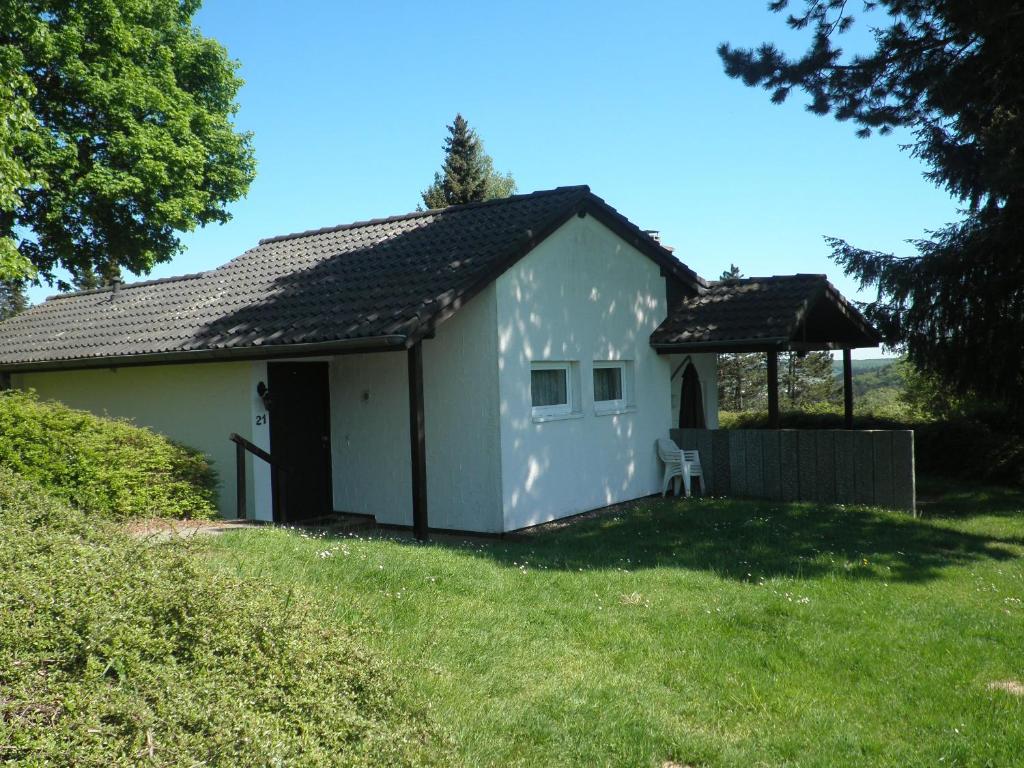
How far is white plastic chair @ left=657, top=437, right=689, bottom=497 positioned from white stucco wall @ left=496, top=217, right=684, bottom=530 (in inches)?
6.9

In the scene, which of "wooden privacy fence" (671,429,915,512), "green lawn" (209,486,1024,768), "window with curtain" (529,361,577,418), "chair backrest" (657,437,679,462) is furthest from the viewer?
"chair backrest" (657,437,679,462)

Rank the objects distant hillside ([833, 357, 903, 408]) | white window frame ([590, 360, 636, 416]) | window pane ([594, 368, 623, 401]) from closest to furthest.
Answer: white window frame ([590, 360, 636, 416])
window pane ([594, 368, 623, 401])
distant hillside ([833, 357, 903, 408])

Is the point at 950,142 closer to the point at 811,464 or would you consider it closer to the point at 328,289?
the point at 811,464

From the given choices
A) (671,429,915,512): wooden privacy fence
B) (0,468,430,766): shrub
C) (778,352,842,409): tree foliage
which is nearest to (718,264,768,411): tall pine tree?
(778,352,842,409): tree foliage

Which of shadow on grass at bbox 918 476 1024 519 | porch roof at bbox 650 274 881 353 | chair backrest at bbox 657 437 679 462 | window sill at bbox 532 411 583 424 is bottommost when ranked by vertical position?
shadow on grass at bbox 918 476 1024 519

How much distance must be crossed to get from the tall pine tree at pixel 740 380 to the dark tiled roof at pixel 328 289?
3058 centimetres

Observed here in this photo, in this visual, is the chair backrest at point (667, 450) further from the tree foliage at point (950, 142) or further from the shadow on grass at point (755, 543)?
the tree foliage at point (950, 142)

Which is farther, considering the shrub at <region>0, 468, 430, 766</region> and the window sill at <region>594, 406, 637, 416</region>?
the window sill at <region>594, 406, 637, 416</region>

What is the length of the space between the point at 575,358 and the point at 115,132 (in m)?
18.4

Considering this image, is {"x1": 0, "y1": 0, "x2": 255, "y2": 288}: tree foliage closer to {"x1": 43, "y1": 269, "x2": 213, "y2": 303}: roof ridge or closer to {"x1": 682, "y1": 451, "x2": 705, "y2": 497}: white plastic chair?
{"x1": 43, "y1": 269, "x2": 213, "y2": 303}: roof ridge

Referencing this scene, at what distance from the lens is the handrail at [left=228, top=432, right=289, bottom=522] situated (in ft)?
38.6

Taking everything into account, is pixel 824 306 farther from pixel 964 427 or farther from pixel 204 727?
pixel 204 727

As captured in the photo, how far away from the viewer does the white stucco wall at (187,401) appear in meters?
12.5

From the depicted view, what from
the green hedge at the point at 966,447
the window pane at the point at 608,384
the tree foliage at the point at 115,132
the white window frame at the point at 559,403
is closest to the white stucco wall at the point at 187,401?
the white window frame at the point at 559,403
